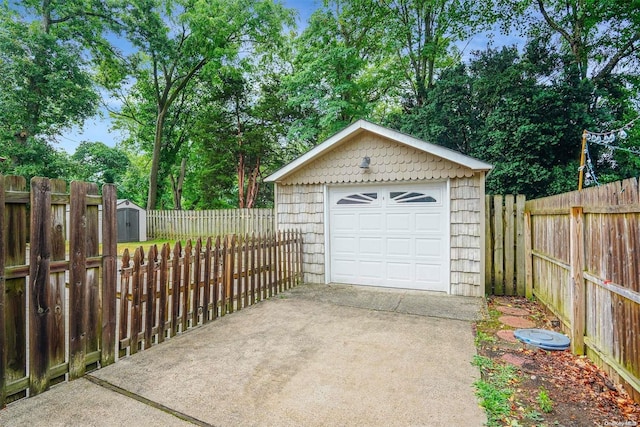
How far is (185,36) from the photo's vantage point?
18.6 meters

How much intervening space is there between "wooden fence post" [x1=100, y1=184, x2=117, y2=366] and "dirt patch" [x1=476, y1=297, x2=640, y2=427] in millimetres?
3530

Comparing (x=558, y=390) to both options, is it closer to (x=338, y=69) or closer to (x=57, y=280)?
(x=57, y=280)

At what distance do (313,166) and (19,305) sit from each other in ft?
18.0

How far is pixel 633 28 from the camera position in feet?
39.1

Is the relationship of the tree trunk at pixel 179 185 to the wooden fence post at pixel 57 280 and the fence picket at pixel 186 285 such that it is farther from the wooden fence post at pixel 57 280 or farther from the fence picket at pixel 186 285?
the wooden fence post at pixel 57 280

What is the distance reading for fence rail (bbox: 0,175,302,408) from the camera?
2570mm

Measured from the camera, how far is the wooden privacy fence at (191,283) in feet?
11.4

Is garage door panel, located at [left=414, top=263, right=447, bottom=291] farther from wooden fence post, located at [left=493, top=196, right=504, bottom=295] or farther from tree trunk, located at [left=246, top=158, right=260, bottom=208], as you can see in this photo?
tree trunk, located at [left=246, top=158, right=260, bottom=208]

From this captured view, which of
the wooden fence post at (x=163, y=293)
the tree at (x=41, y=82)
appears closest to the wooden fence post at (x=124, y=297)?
the wooden fence post at (x=163, y=293)

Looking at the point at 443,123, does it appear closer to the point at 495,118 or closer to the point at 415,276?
the point at 495,118

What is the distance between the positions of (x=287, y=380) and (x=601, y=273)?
10.2ft

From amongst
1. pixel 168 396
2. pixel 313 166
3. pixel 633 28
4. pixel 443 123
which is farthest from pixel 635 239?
pixel 633 28

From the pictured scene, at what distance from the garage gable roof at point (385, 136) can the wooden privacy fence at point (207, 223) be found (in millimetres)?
5290

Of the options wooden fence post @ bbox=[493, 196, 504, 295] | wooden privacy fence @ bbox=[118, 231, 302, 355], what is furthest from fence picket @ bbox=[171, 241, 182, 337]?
wooden fence post @ bbox=[493, 196, 504, 295]
